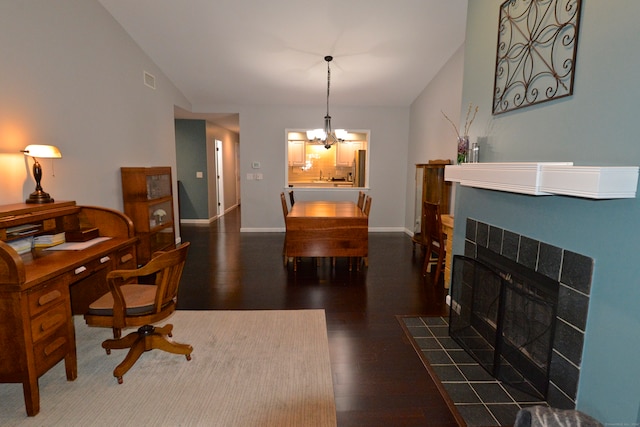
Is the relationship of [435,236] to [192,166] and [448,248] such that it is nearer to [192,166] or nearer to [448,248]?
[448,248]

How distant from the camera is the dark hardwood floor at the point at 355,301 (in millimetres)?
2045

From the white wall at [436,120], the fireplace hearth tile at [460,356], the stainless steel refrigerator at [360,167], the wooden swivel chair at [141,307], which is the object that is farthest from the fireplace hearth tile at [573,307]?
the stainless steel refrigerator at [360,167]

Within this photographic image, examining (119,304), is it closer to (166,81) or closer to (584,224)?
(584,224)

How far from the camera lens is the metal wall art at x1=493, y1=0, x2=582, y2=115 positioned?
1.84 metres

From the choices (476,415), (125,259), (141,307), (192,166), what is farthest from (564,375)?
(192,166)

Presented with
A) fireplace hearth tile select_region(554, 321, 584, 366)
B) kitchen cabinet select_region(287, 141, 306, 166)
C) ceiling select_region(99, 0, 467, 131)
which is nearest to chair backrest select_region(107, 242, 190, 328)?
fireplace hearth tile select_region(554, 321, 584, 366)

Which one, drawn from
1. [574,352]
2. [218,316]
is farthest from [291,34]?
[574,352]

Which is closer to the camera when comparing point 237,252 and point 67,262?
point 67,262

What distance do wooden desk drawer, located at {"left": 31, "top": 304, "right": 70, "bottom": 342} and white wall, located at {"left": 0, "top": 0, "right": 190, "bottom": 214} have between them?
137 cm

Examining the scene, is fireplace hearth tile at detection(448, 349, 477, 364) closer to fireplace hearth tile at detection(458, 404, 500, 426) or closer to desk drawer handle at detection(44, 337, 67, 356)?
fireplace hearth tile at detection(458, 404, 500, 426)

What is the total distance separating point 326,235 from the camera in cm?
447

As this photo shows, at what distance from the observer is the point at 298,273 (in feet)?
14.5

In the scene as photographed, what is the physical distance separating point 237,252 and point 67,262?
10.7 feet

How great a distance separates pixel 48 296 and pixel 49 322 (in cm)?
15
